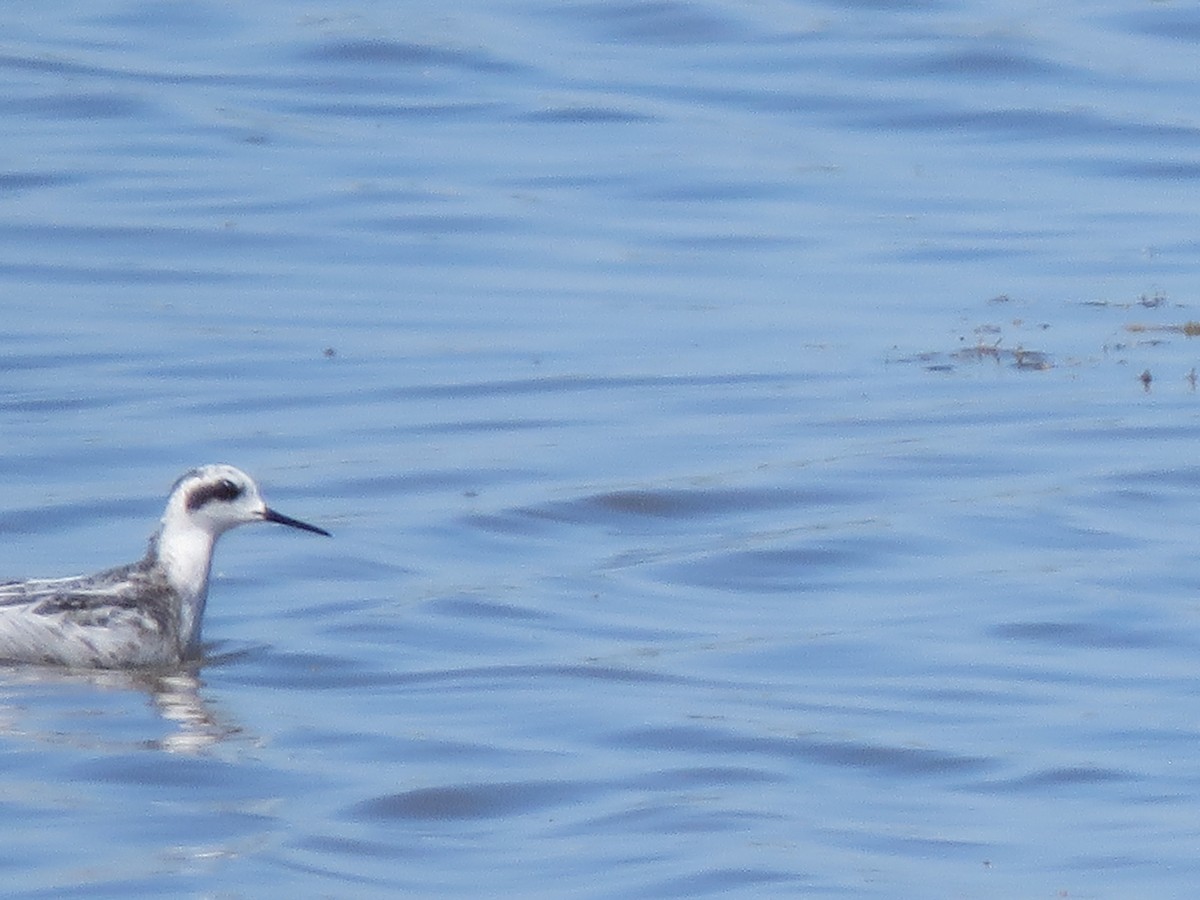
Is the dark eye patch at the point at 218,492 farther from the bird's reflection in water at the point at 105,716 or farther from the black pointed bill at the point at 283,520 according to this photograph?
the bird's reflection in water at the point at 105,716

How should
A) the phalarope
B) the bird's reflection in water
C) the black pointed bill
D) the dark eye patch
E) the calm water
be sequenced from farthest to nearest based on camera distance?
the dark eye patch < the black pointed bill < the phalarope < the bird's reflection in water < the calm water

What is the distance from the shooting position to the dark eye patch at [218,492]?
12.7 meters

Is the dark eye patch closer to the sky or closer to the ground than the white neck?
closer to the sky

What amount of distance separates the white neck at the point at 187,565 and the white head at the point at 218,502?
24 millimetres

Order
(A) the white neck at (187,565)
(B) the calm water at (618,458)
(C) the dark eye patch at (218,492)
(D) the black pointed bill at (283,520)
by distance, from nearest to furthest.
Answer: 1. (B) the calm water at (618,458)
2. (A) the white neck at (187,565)
3. (D) the black pointed bill at (283,520)
4. (C) the dark eye patch at (218,492)

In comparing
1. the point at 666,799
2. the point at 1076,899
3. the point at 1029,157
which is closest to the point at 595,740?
the point at 666,799

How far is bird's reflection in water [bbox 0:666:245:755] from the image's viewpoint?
10.7 metres

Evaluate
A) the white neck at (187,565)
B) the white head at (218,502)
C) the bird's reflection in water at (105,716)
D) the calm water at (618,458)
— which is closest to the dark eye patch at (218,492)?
the white head at (218,502)

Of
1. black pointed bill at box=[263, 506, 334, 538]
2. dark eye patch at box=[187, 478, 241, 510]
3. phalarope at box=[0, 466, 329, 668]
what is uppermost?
dark eye patch at box=[187, 478, 241, 510]

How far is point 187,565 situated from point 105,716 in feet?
4.62

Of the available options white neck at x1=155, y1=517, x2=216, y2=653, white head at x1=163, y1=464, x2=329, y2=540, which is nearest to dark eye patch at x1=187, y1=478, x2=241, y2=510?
white head at x1=163, y1=464, x2=329, y2=540

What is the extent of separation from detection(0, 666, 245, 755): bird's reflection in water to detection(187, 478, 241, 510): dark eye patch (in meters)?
0.83

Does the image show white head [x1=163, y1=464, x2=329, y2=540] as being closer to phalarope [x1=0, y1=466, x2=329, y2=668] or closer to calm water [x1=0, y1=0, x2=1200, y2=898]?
phalarope [x1=0, y1=466, x2=329, y2=668]

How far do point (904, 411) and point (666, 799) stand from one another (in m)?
6.65
